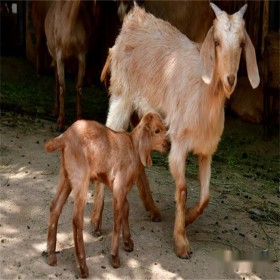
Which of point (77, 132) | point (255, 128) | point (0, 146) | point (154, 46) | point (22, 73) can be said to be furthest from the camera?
point (22, 73)

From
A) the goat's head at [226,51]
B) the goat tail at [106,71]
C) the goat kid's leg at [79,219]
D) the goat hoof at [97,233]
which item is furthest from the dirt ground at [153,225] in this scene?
the goat's head at [226,51]

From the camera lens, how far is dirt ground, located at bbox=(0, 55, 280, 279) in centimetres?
475

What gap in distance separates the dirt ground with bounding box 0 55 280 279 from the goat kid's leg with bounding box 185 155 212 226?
8.2 inches

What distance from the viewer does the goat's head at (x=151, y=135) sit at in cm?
484

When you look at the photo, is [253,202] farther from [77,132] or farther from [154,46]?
[77,132]

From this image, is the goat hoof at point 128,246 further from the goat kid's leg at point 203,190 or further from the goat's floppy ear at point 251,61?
the goat's floppy ear at point 251,61

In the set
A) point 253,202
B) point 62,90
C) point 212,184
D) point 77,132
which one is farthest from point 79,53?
point 77,132

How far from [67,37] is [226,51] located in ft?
12.2

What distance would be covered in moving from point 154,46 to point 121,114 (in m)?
0.64

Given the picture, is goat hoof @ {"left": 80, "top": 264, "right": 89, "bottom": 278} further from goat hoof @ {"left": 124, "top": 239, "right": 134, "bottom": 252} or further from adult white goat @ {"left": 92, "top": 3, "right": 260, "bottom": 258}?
adult white goat @ {"left": 92, "top": 3, "right": 260, "bottom": 258}

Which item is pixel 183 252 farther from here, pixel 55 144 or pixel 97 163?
pixel 55 144

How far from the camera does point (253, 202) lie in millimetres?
6328

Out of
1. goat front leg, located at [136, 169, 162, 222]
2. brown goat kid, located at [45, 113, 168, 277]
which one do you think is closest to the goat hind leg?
goat front leg, located at [136, 169, 162, 222]

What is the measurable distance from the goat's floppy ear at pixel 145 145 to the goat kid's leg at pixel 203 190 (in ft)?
2.00
